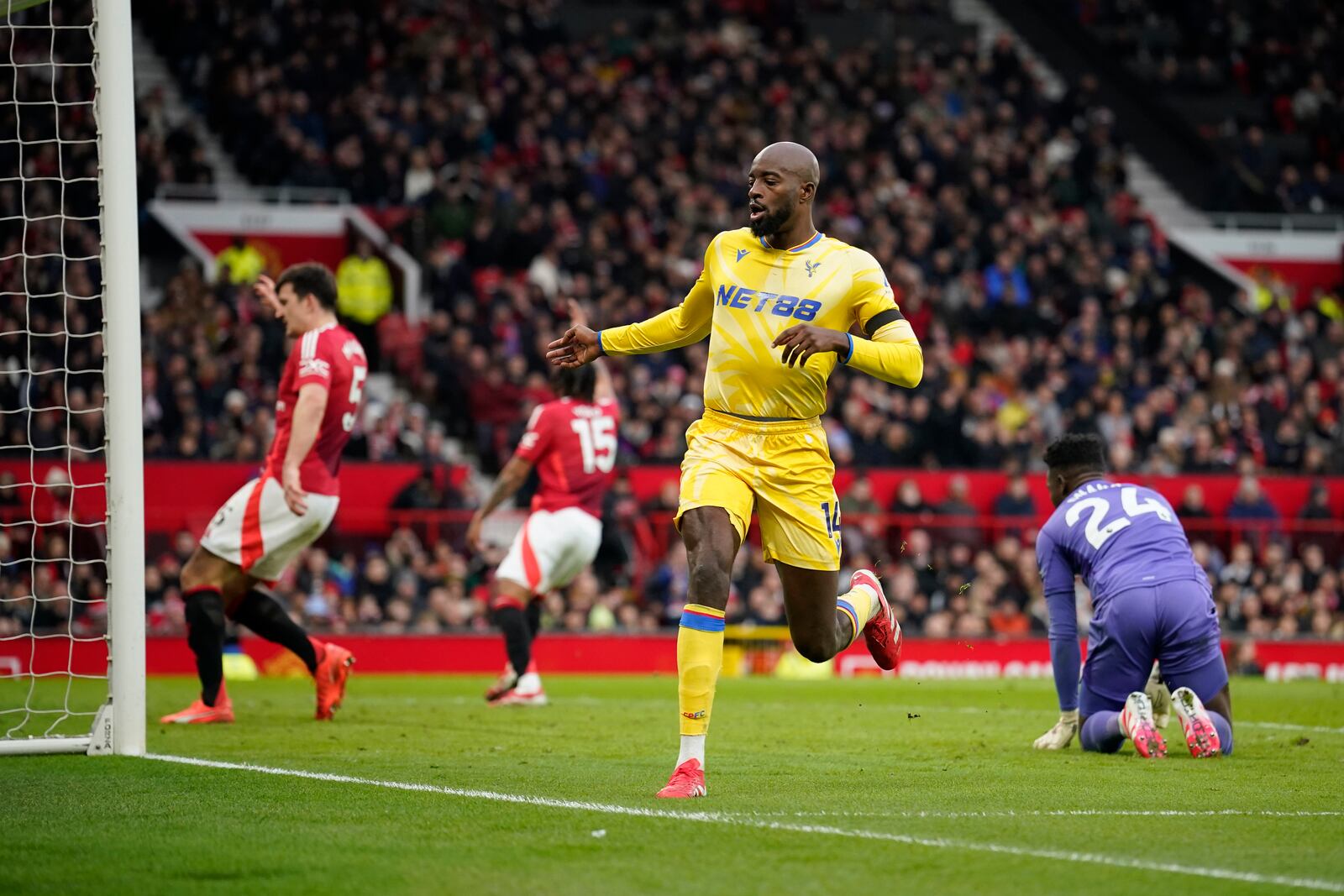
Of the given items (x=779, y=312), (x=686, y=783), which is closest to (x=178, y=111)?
(x=779, y=312)

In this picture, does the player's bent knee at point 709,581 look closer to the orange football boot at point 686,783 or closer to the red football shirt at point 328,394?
the orange football boot at point 686,783

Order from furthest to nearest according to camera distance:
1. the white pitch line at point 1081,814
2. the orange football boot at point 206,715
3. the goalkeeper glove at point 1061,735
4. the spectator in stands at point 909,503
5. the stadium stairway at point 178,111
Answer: the stadium stairway at point 178,111
the spectator in stands at point 909,503
the orange football boot at point 206,715
the goalkeeper glove at point 1061,735
the white pitch line at point 1081,814

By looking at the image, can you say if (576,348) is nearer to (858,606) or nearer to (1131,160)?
(858,606)

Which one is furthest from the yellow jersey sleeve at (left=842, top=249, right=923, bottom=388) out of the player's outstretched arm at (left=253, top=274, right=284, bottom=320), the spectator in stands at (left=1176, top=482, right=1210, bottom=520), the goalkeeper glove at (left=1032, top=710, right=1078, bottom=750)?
the spectator in stands at (left=1176, top=482, right=1210, bottom=520)

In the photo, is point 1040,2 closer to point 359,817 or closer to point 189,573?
point 189,573

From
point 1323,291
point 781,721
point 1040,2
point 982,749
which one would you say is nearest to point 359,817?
point 982,749

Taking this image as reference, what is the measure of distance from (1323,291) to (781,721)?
23.8 metres

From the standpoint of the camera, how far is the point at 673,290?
25688 millimetres

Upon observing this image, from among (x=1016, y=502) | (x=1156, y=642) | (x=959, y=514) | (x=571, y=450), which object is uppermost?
(x=571, y=450)

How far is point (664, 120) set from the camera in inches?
1153

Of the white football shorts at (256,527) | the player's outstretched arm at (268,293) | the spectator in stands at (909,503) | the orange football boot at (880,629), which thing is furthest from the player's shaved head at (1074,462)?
the spectator in stands at (909,503)

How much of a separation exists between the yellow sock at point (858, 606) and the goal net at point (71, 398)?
3.45 meters

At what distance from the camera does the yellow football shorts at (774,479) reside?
7.34 meters

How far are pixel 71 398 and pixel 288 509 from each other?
10210 mm
